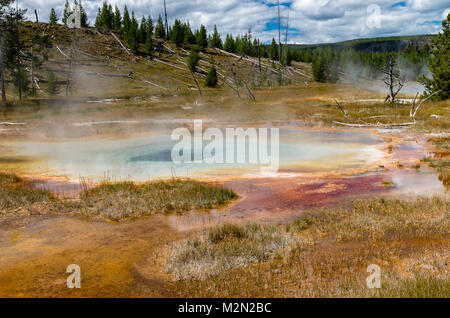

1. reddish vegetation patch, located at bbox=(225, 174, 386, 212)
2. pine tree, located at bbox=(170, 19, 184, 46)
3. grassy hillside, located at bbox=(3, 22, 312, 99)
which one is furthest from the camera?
pine tree, located at bbox=(170, 19, 184, 46)

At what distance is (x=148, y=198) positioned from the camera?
977 cm

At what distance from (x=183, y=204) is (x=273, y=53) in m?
92.7

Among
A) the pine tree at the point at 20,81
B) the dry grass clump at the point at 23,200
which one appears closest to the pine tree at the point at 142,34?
the pine tree at the point at 20,81

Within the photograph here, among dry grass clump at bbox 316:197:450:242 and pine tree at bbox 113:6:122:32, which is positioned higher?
pine tree at bbox 113:6:122:32

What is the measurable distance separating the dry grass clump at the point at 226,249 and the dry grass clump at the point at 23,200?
448cm

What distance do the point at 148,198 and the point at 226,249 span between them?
392cm

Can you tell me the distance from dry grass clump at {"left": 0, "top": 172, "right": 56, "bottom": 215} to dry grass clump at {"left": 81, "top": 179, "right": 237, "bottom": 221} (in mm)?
953

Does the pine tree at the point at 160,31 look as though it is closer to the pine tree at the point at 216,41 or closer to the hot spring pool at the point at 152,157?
the pine tree at the point at 216,41

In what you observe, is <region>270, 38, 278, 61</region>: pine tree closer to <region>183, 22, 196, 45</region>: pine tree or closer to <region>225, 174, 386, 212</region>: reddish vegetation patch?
<region>183, 22, 196, 45</region>: pine tree

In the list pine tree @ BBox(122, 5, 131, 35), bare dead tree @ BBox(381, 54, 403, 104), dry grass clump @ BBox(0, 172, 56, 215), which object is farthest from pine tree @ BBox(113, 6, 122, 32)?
dry grass clump @ BBox(0, 172, 56, 215)

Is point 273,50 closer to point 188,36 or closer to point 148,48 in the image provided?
point 188,36

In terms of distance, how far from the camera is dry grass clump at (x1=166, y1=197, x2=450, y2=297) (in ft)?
16.7
